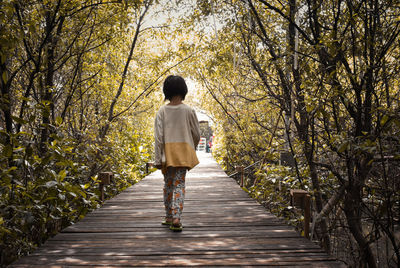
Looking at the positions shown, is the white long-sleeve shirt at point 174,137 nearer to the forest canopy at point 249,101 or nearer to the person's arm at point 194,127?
the person's arm at point 194,127

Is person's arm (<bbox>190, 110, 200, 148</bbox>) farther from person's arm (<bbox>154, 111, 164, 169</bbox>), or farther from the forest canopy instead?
the forest canopy

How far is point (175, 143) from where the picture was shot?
12.6 ft

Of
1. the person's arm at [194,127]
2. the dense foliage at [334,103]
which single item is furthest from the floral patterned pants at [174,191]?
the dense foliage at [334,103]

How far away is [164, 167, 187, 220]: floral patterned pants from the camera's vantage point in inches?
149

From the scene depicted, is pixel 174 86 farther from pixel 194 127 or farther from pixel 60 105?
pixel 60 105

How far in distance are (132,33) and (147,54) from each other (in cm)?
215

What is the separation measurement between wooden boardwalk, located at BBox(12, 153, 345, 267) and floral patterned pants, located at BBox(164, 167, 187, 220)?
9.2 inches

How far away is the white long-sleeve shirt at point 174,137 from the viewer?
380 cm

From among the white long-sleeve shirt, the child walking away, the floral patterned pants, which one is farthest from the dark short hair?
the floral patterned pants

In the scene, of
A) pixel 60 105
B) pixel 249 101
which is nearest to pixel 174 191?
pixel 249 101

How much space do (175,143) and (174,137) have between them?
2.8 inches

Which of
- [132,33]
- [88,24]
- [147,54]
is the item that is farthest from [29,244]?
[147,54]

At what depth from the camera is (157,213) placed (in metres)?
4.76

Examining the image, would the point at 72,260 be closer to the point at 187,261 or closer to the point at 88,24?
the point at 187,261
